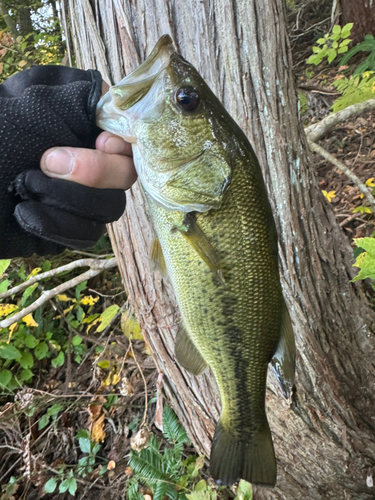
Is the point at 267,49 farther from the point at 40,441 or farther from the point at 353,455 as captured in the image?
the point at 40,441

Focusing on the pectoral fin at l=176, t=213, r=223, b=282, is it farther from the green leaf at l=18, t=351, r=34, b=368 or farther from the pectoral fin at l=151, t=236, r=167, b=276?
the green leaf at l=18, t=351, r=34, b=368

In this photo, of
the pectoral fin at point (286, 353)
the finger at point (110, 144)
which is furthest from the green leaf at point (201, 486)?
the finger at point (110, 144)

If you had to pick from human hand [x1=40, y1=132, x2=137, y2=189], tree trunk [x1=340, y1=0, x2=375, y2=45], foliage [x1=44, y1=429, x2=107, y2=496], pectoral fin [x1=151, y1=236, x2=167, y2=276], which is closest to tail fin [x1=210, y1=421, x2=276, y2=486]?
pectoral fin [x1=151, y1=236, x2=167, y2=276]

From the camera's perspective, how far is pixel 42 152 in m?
1.00

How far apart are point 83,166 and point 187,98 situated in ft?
1.32

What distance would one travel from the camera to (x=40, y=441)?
295cm

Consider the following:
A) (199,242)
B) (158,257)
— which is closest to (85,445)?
(158,257)

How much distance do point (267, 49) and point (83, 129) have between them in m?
1.17

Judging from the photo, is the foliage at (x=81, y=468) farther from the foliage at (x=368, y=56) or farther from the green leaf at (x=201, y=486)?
the foliage at (x=368, y=56)

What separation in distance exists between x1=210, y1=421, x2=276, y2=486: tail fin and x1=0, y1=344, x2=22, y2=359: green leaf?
7.24 ft

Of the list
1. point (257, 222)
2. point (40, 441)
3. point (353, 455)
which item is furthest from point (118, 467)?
point (257, 222)

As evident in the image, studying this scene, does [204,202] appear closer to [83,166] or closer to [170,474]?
[83,166]

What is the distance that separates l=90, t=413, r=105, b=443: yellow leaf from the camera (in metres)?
2.75

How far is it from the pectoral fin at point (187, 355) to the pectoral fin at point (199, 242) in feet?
1.22
